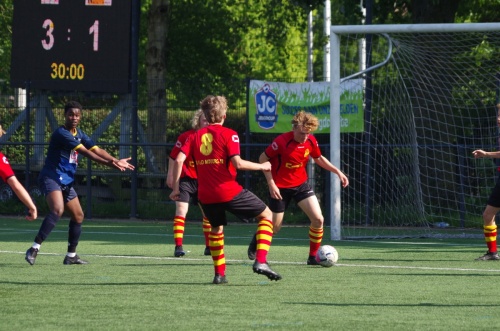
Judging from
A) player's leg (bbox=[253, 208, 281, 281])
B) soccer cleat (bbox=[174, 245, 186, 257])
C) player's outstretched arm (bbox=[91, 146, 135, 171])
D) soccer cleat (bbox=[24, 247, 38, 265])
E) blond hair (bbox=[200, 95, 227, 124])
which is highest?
blond hair (bbox=[200, 95, 227, 124])

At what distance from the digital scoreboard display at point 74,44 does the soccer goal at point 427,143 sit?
5.15 m

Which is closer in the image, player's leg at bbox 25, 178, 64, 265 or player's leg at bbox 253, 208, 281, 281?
player's leg at bbox 253, 208, 281, 281

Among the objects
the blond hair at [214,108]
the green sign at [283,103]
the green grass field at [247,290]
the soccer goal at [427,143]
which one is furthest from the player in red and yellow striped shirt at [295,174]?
the green sign at [283,103]

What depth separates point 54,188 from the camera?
1305 cm

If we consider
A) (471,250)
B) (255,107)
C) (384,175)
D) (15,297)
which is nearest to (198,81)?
(255,107)

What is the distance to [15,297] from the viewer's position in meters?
9.85

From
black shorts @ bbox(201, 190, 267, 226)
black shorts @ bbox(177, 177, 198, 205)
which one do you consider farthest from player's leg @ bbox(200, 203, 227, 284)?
black shorts @ bbox(177, 177, 198, 205)

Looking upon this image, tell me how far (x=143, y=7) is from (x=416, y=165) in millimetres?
17576

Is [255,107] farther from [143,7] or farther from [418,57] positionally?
[143,7]

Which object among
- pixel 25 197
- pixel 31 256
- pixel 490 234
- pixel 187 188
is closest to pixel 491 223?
pixel 490 234

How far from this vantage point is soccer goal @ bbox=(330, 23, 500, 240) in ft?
65.2

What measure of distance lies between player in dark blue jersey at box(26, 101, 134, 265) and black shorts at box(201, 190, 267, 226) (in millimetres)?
2455

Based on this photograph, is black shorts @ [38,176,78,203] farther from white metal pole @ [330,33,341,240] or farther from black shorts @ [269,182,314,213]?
white metal pole @ [330,33,341,240]

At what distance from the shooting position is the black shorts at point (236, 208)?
35.3ft
